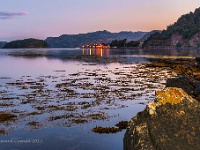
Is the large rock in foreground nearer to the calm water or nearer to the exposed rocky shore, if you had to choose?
the exposed rocky shore

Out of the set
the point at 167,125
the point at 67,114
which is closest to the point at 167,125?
the point at 167,125

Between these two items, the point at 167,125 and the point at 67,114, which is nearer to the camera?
the point at 167,125

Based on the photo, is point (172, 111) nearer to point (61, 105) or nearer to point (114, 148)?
point (114, 148)

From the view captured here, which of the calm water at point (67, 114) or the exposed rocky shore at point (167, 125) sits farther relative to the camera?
the calm water at point (67, 114)

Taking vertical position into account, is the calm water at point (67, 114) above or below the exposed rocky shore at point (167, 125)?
below

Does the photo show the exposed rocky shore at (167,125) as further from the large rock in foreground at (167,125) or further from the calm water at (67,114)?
the calm water at (67,114)

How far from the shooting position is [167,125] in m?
10.4

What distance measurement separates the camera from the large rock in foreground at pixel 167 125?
32.5ft

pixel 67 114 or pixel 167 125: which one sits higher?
pixel 167 125

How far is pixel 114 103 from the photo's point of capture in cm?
2698

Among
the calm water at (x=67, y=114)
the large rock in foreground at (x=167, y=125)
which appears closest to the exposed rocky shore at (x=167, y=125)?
the large rock in foreground at (x=167, y=125)

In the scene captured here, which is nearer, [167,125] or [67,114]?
[167,125]

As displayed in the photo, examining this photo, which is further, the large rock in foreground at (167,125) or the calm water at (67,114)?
the calm water at (67,114)

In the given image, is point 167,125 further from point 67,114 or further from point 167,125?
point 67,114
